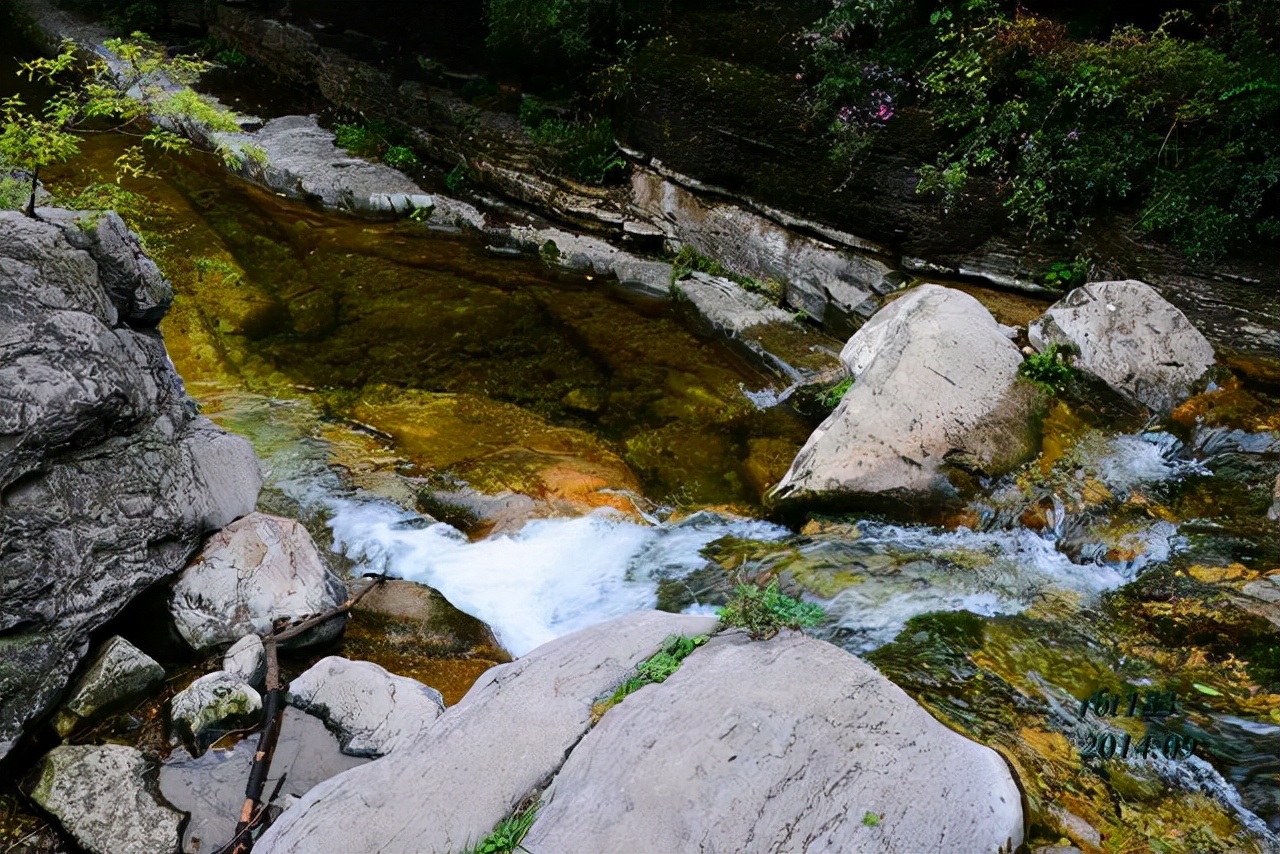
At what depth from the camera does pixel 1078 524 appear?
21.7 ft

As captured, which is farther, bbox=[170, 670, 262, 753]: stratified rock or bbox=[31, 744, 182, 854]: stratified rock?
bbox=[170, 670, 262, 753]: stratified rock

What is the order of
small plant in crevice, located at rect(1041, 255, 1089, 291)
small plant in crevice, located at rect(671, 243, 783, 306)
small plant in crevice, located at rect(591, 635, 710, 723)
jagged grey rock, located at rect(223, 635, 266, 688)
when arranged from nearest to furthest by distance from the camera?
small plant in crevice, located at rect(591, 635, 710, 723)
jagged grey rock, located at rect(223, 635, 266, 688)
small plant in crevice, located at rect(1041, 255, 1089, 291)
small plant in crevice, located at rect(671, 243, 783, 306)

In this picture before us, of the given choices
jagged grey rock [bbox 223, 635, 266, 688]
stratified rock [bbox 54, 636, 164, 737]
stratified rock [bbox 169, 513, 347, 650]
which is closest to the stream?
stratified rock [bbox 169, 513, 347, 650]

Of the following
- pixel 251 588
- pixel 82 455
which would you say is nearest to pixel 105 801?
pixel 251 588

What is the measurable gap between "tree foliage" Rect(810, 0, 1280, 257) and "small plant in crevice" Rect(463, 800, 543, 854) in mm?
8184

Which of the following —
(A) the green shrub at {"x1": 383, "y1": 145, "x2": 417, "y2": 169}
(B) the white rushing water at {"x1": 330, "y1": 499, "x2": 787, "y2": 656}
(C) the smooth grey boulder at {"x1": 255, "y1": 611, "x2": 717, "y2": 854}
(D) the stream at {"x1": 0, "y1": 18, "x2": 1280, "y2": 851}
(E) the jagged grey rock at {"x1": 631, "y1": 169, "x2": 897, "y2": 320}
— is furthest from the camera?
(A) the green shrub at {"x1": 383, "y1": 145, "x2": 417, "y2": 169}

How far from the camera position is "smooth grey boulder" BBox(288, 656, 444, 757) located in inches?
206

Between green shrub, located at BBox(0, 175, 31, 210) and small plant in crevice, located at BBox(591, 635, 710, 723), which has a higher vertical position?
green shrub, located at BBox(0, 175, 31, 210)

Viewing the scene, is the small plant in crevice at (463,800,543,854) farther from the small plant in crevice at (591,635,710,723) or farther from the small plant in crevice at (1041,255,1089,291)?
the small plant in crevice at (1041,255,1089,291)

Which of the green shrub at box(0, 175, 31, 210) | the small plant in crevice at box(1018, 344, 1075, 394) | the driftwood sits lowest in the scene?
the driftwood

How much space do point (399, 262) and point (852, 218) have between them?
238 inches

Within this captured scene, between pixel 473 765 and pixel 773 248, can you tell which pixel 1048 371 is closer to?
pixel 773 248

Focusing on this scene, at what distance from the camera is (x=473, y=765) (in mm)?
3963

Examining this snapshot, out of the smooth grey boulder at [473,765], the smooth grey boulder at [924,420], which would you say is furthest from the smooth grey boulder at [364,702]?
the smooth grey boulder at [924,420]
